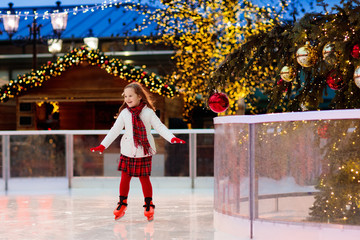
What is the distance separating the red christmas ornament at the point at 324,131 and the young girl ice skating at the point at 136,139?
2021 millimetres

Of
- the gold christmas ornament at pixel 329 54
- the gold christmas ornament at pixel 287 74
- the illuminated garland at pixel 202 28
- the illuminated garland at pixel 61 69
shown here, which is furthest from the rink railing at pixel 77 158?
the gold christmas ornament at pixel 329 54

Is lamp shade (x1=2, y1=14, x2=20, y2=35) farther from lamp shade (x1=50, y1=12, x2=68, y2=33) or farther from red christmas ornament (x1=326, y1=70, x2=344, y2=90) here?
red christmas ornament (x1=326, y1=70, x2=344, y2=90)

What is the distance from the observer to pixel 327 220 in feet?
14.8

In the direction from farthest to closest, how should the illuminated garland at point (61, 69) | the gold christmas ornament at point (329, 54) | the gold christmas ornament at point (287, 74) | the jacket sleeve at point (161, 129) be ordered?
1. the illuminated garland at point (61, 69)
2. the jacket sleeve at point (161, 129)
3. the gold christmas ornament at point (287, 74)
4. the gold christmas ornament at point (329, 54)

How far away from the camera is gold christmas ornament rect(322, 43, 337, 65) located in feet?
17.0

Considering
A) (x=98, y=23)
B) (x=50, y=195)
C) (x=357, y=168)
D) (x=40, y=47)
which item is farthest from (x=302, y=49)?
(x=98, y=23)

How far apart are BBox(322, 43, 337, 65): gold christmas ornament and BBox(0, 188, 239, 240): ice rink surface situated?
167 cm

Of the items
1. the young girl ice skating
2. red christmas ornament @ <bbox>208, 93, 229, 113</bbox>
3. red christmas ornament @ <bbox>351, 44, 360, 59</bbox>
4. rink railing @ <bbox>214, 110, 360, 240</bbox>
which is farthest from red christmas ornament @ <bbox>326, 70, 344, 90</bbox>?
the young girl ice skating

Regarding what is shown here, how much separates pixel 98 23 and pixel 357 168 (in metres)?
26.4

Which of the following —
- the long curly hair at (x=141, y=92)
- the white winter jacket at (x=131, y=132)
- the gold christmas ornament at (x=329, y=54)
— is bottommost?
the white winter jacket at (x=131, y=132)

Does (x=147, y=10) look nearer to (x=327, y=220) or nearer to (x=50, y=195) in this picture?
(x=50, y=195)

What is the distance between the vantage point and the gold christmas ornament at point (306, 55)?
550 centimetres

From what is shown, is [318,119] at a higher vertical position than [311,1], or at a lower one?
lower

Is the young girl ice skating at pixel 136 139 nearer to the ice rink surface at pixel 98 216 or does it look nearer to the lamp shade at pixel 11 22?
the ice rink surface at pixel 98 216
